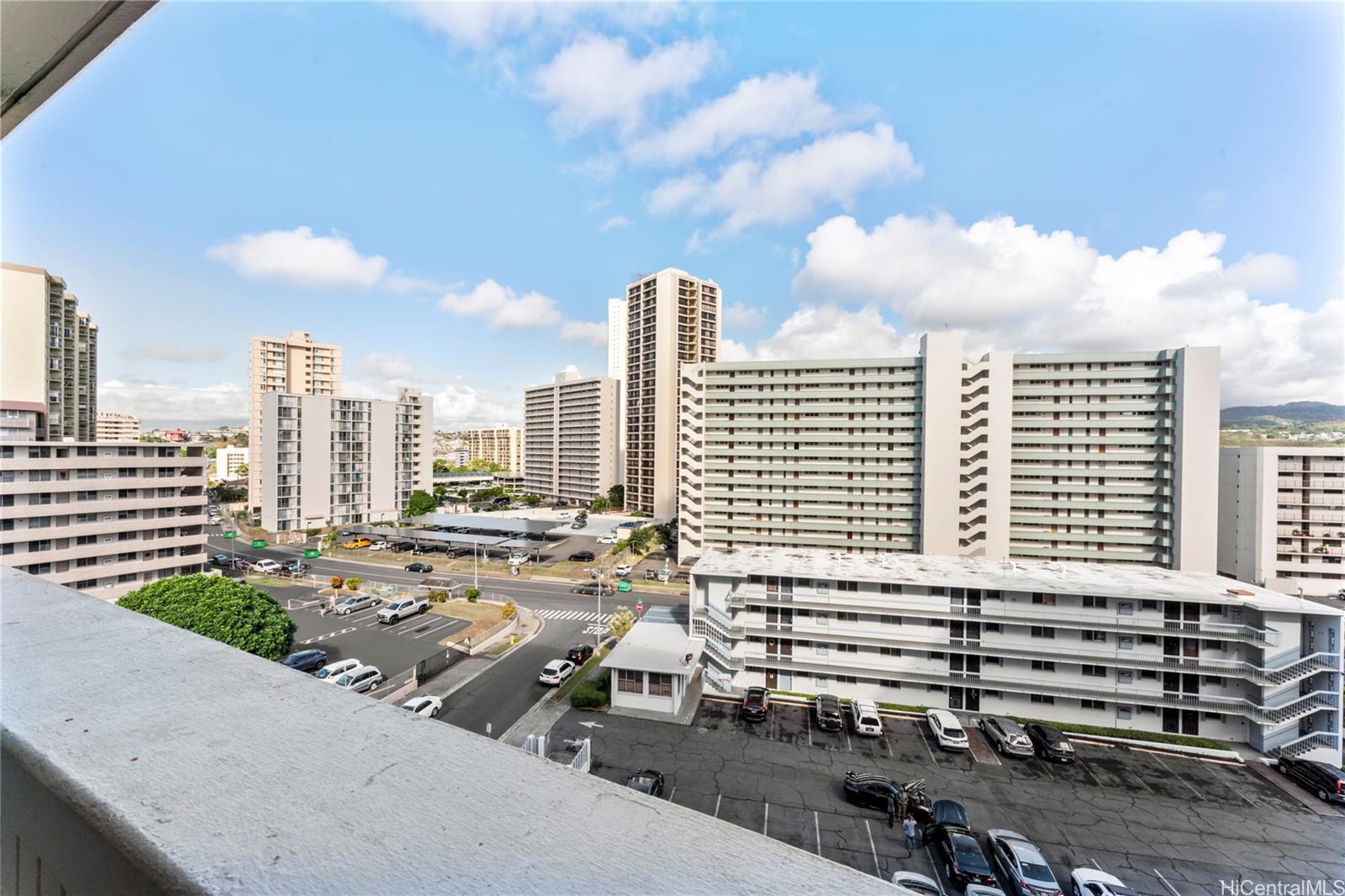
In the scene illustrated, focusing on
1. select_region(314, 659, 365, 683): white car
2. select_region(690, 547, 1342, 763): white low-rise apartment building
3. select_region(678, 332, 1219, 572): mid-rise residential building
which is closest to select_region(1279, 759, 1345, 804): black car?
select_region(690, 547, 1342, 763): white low-rise apartment building

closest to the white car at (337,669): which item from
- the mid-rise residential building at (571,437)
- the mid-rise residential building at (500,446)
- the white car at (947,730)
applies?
the white car at (947,730)

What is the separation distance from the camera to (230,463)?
95688mm

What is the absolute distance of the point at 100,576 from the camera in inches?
1001

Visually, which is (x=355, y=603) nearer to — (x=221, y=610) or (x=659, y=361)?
(x=221, y=610)

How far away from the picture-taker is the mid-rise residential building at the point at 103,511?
76.3ft

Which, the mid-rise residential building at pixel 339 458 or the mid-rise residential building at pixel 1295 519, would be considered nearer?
the mid-rise residential building at pixel 1295 519

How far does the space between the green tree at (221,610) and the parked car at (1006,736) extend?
22.7m

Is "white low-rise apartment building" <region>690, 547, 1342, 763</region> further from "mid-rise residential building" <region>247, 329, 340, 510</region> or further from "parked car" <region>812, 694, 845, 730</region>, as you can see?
"mid-rise residential building" <region>247, 329, 340, 510</region>

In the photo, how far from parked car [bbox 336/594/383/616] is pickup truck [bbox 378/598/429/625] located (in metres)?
1.54

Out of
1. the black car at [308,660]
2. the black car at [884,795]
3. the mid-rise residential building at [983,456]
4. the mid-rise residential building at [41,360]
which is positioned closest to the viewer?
the black car at [884,795]

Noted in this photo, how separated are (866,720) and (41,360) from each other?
181 feet

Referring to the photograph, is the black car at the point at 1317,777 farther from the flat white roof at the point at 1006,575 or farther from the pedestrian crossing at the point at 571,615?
the pedestrian crossing at the point at 571,615

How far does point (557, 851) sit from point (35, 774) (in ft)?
3.38

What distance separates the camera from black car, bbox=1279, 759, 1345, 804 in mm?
13742
